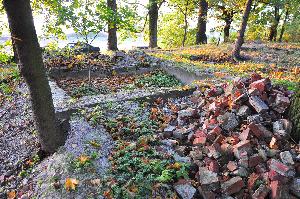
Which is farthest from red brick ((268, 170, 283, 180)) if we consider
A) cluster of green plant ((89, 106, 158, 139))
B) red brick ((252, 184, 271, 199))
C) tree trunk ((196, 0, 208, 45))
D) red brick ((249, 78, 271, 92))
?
tree trunk ((196, 0, 208, 45))

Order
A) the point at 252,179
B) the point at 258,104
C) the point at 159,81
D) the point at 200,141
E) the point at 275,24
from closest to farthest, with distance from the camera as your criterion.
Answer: the point at 252,179 < the point at 200,141 < the point at 258,104 < the point at 159,81 < the point at 275,24

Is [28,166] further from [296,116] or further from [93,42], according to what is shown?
[93,42]

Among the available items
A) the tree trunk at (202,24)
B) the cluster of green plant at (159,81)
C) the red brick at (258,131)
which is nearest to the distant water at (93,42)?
the cluster of green plant at (159,81)

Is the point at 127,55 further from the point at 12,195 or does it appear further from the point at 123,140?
the point at 12,195

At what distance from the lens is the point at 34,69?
4.63 metres

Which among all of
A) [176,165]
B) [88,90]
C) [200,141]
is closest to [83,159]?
[176,165]

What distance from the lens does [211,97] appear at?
6484 mm

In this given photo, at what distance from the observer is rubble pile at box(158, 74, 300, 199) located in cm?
432

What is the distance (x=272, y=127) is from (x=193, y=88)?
274cm

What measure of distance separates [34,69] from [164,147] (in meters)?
2.42

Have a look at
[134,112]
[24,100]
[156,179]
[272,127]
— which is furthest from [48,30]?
[272,127]

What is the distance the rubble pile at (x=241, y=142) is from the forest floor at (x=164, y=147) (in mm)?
15

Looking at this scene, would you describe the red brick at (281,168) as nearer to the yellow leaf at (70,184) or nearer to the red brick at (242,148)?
the red brick at (242,148)

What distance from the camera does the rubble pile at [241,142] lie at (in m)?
4.32
